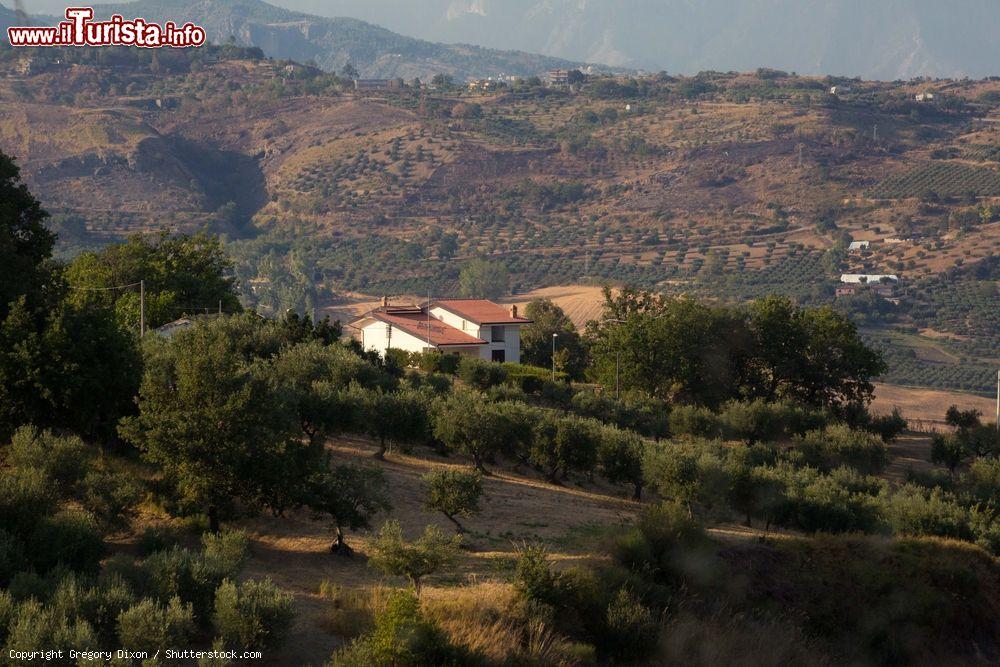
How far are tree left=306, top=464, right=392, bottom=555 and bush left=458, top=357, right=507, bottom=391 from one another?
27150 millimetres

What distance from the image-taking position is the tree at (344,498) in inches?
791

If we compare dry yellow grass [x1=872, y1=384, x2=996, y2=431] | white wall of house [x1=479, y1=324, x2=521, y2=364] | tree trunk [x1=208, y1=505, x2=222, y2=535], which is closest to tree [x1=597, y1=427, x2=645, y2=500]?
tree trunk [x1=208, y1=505, x2=222, y2=535]

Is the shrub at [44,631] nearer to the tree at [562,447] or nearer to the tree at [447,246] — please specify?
the tree at [562,447]

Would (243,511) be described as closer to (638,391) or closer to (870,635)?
(870,635)

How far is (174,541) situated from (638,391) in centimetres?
3779

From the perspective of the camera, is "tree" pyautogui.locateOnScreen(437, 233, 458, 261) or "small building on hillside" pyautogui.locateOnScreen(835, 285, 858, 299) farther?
"tree" pyautogui.locateOnScreen(437, 233, 458, 261)

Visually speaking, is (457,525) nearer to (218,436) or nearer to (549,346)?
(218,436)

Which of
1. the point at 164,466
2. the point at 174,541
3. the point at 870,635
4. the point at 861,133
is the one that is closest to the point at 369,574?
the point at 174,541

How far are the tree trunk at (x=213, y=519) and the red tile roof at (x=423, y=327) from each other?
4286cm

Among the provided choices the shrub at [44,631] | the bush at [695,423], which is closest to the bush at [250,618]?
the shrub at [44,631]

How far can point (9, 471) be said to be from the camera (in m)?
19.3

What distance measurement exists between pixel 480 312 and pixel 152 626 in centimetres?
5509

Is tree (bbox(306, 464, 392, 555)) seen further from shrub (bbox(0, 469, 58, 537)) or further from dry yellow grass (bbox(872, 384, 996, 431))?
dry yellow grass (bbox(872, 384, 996, 431))

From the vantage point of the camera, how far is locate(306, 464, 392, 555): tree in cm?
2009
